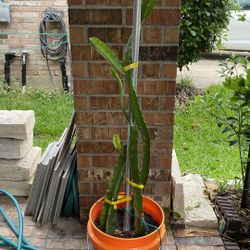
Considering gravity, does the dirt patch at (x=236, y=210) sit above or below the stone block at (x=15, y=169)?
below

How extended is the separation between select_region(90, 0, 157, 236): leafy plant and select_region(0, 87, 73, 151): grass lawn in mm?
1869

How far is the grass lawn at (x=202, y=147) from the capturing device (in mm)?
3082

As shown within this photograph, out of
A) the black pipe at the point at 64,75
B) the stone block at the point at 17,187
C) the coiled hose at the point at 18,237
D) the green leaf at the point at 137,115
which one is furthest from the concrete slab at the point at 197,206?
the black pipe at the point at 64,75

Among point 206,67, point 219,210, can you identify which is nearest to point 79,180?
point 219,210

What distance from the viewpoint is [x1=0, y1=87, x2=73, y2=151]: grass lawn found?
380 centimetres

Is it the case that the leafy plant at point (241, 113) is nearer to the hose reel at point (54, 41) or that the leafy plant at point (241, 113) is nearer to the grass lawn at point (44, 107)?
the grass lawn at point (44, 107)

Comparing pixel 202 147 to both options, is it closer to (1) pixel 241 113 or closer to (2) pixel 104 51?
(1) pixel 241 113

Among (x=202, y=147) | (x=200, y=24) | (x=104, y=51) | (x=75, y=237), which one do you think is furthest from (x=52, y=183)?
(x=200, y=24)

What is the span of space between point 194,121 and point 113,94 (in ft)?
7.78

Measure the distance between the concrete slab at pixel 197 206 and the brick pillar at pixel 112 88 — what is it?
199 mm

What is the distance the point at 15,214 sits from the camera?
2.30 metres

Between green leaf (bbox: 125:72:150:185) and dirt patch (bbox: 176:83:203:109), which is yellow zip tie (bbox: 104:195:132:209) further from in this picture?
dirt patch (bbox: 176:83:203:109)

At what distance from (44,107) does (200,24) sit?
213 centimetres

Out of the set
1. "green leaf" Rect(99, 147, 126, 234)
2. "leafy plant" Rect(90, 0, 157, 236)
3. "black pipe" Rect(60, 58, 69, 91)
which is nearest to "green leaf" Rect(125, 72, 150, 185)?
"leafy plant" Rect(90, 0, 157, 236)
